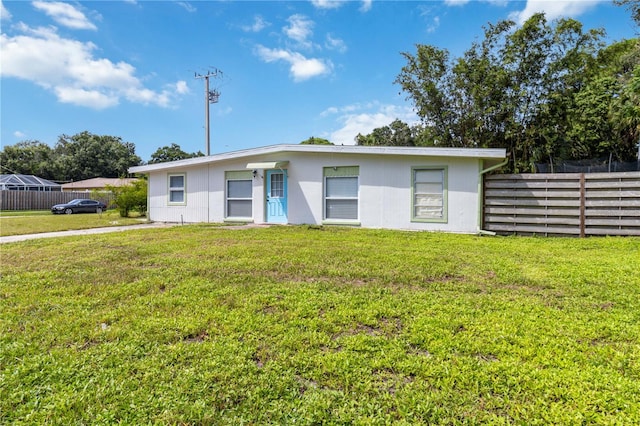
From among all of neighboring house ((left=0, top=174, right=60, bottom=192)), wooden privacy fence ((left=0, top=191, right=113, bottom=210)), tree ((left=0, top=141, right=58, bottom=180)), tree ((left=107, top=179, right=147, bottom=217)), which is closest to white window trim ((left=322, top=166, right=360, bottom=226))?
tree ((left=107, top=179, right=147, bottom=217))

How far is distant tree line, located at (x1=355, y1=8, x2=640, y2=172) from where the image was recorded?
51.7 ft

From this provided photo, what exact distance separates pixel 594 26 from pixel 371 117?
1307 centimetres

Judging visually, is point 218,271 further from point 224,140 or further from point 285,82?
point 224,140

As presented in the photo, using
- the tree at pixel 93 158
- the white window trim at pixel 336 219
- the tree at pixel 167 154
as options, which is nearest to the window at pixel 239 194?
the white window trim at pixel 336 219

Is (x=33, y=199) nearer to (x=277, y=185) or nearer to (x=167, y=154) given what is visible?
(x=277, y=185)

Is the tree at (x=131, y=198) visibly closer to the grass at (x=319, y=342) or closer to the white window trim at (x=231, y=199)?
the white window trim at (x=231, y=199)

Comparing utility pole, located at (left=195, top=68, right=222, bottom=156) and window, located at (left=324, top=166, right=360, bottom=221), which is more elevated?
utility pole, located at (left=195, top=68, right=222, bottom=156)

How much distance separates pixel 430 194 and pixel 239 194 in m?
6.52

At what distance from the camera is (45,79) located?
12672 millimetres

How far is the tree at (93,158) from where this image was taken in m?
45.1

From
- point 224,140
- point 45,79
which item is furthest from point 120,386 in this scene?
point 224,140

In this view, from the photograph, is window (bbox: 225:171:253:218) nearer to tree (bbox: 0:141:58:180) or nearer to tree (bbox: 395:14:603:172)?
tree (bbox: 395:14:603:172)

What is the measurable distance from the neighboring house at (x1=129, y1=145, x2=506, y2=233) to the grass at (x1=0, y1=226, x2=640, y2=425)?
4266 mm

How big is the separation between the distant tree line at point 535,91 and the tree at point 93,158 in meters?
44.1
